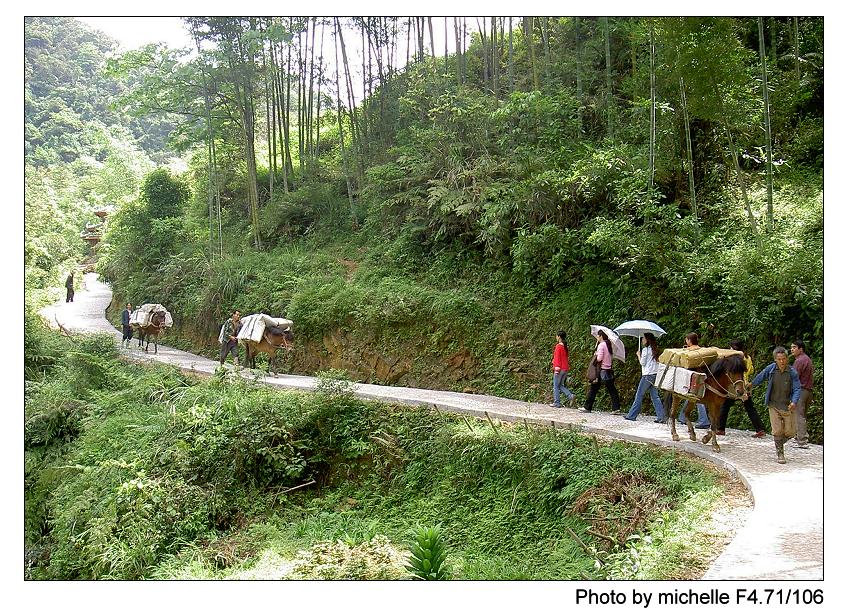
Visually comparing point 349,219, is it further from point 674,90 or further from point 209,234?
point 674,90

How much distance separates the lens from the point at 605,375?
10.4 metres

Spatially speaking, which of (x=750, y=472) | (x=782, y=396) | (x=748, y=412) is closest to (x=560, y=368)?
(x=748, y=412)

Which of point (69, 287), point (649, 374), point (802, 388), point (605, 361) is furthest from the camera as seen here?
point (69, 287)

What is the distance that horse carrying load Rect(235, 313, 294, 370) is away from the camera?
1367cm

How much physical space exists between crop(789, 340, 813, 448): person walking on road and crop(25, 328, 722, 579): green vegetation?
4.62ft

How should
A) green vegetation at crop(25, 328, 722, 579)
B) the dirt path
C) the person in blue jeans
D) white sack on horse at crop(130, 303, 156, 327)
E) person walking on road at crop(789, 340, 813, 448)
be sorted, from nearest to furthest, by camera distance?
the dirt path < green vegetation at crop(25, 328, 722, 579) < person walking on road at crop(789, 340, 813, 448) < the person in blue jeans < white sack on horse at crop(130, 303, 156, 327)

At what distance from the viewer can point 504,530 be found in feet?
27.2

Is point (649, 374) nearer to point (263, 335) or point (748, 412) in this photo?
point (748, 412)

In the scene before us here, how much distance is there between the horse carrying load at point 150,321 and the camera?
16947 millimetres

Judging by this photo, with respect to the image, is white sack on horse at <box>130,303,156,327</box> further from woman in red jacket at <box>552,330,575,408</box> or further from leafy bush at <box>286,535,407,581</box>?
leafy bush at <box>286,535,407,581</box>

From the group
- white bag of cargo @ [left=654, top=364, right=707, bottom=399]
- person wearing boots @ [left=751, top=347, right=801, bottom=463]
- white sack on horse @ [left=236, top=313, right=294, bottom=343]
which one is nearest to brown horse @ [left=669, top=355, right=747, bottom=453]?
white bag of cargo @ [left=654, top=364, right=707, bottom=399]

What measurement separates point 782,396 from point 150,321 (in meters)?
13.7

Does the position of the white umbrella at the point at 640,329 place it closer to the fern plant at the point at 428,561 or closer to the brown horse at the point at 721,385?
the brown horse at the point at 721,385

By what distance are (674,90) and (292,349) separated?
28.5 feet
